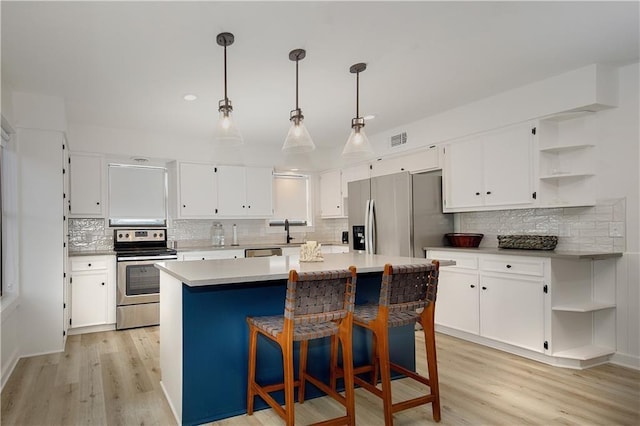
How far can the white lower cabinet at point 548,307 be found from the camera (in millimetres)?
3312

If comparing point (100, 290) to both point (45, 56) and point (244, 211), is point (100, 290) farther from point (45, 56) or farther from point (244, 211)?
point (45, 56)

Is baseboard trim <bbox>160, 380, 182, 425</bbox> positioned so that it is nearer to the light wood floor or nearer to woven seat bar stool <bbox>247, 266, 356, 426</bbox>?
A: the light wood floor

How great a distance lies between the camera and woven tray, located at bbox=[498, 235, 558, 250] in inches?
142

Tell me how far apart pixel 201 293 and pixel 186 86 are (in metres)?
2.00

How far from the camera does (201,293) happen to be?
243 cm

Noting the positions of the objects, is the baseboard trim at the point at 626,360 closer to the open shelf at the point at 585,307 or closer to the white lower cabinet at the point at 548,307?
the white lower cabinet at the point at 548,307

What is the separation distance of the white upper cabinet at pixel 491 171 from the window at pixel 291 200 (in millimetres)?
2712

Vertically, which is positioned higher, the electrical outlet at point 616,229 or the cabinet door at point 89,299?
the electrical outlet at point 616,229

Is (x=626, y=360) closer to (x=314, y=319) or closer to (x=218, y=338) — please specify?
(x=314, y=319)

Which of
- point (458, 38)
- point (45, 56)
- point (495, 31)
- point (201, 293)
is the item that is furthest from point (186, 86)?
point (495, 31)

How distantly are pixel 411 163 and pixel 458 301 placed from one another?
1729 mm

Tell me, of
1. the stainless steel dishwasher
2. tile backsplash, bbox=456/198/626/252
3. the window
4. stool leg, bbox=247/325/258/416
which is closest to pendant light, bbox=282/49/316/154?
stool leg, bbox=247/325/258/416

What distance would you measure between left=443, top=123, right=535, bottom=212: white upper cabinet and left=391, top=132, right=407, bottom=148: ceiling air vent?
654mm

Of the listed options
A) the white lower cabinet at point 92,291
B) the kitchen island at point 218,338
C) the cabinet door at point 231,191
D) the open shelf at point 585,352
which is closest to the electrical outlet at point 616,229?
the open shelf at point 585,352
